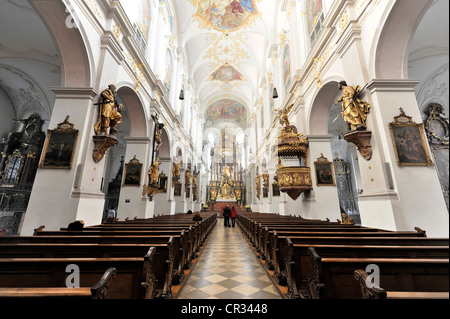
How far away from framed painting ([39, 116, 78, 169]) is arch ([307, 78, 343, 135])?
22.1 feet

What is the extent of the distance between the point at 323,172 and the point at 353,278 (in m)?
5.38

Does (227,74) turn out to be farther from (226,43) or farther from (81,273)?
(81,273)

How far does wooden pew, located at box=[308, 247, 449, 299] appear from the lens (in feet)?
4.72

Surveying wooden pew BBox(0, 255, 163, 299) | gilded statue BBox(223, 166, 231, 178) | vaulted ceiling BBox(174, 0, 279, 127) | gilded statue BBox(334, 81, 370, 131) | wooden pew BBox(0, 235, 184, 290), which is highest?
vaulted ceiling BBox(174, 0, 279, 127)

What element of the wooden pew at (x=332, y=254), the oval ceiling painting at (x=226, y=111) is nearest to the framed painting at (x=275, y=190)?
the wooden pew at (x=332, y=254)

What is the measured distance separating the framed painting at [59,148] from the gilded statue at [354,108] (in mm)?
5775

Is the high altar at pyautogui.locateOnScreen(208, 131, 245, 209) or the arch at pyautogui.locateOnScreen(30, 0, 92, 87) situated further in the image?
the high altar at pyautogui.locateOnScreen(208, 131, 245, 209)

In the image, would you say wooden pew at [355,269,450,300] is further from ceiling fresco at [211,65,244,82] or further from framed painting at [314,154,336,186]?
ceiling fresco at [211,65,244,82]

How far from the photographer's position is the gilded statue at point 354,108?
4094 mm

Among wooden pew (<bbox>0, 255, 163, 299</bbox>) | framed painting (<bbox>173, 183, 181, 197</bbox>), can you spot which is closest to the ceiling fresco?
framed painting (<bbox>173, 183, 181, 197</bbox>)

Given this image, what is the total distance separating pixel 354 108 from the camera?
13.8 ft

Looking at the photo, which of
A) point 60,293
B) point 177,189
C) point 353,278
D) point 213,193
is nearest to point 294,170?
point 353,278
